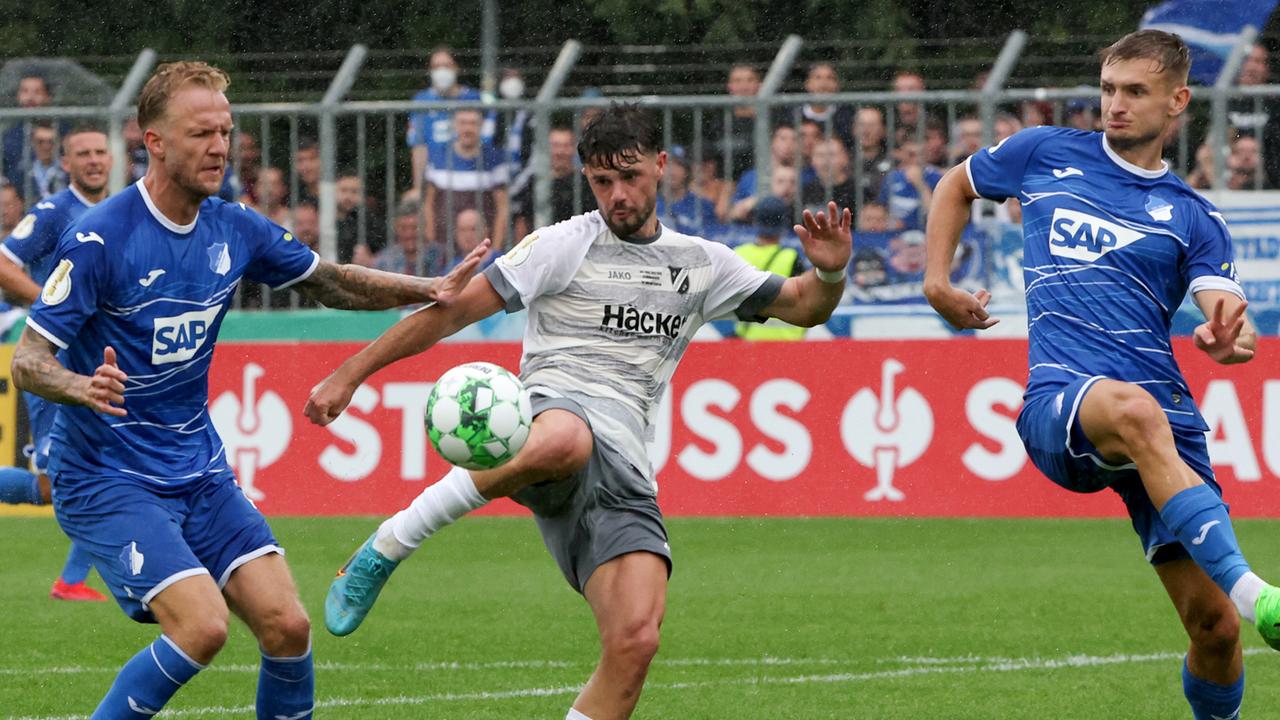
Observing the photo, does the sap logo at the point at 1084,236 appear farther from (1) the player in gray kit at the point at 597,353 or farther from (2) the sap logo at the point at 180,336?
(2) the sap logo at the point at 180,336

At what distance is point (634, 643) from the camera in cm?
585

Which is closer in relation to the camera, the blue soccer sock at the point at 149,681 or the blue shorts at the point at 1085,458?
the blue soccer sock at the point at 149,681

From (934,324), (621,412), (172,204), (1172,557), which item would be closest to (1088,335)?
(1172,557)

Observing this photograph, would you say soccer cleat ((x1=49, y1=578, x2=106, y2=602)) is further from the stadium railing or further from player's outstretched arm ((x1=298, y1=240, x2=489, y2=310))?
the stadium railing

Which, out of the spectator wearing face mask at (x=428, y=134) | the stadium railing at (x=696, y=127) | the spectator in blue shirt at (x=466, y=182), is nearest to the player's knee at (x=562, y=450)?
the stadium railing at (x=696, y=127)

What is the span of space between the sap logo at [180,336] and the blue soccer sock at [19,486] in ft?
15.0

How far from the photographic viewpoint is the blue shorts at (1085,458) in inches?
238

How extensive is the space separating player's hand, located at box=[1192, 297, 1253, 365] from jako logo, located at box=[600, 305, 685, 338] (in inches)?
63.6

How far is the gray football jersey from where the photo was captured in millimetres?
6277

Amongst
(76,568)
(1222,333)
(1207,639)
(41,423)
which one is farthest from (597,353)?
(41,423)

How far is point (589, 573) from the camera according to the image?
20.0 feet

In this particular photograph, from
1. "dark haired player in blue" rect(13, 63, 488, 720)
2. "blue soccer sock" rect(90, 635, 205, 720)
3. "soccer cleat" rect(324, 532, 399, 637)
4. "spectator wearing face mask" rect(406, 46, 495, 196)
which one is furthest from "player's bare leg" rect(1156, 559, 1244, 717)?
"spectator wearing face mask" rect(406, 46, 495, 196)

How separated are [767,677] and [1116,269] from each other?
2690 millimetres

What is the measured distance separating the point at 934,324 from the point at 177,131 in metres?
8.91
